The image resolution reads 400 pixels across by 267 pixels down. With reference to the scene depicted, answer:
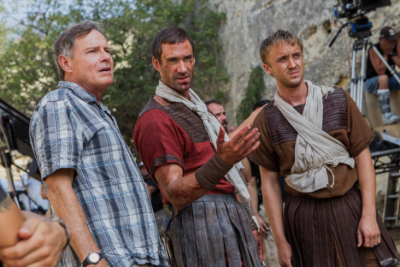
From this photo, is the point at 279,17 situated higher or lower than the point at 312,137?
higher

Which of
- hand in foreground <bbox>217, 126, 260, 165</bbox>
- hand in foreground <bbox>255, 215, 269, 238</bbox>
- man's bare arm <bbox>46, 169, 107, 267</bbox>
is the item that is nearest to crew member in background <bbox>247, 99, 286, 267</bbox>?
hand in foreground <bbox>255, 215, 269, 238</bbox>

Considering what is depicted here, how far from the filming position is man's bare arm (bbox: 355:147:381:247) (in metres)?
2.46

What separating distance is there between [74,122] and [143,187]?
15.5 inches

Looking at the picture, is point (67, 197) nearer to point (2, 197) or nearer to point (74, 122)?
point (74, 122)

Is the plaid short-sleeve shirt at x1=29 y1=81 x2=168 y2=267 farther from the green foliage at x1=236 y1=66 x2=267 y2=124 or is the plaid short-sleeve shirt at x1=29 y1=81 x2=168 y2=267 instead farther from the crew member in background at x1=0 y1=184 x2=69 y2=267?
the green foliage at x1=236 y1=66 x2=267 y2=124

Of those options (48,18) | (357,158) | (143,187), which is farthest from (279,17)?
(143,187)

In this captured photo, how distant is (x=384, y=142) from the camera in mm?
4969

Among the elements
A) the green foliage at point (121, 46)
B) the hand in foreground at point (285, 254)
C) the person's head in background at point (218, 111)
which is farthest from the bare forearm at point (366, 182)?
the green foliage at point (121, 46)

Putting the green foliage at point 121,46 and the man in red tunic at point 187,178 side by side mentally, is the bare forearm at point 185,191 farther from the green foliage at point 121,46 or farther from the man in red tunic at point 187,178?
the green foliage at point 121,46

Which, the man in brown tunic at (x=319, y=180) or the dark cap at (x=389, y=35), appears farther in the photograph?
the dark cap at (x=389, y=35)

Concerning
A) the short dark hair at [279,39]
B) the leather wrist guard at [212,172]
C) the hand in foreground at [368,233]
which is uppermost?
the short dark hair at [279,39]

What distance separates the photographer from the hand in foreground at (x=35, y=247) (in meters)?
0.95

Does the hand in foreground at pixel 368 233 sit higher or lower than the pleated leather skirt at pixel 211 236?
lower

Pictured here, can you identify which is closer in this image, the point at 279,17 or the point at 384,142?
the point at 384,142
